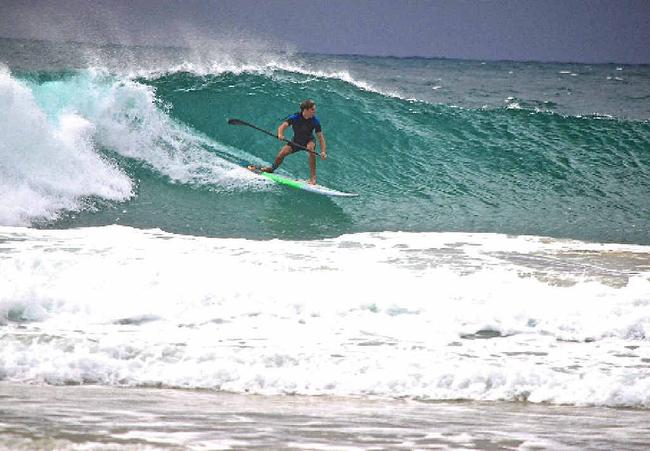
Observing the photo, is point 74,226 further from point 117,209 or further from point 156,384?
point 156,384

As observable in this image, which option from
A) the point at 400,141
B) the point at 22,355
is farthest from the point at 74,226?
the point at 400,141

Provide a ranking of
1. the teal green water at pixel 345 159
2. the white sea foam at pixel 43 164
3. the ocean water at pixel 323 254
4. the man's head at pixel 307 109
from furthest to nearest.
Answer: the man's head at pixel 307 109 → the teal green water at pixel 345 159 → the white sea foam at pixel 43 164 → the ocean water at pixel 323 254

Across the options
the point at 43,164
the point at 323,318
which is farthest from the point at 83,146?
A: the point at 323,318

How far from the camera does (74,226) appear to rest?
10508 mm

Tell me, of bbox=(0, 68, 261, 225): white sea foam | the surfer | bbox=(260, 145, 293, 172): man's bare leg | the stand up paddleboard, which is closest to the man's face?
the surfer

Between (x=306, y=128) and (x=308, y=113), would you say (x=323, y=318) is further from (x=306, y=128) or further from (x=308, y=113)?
(x=306, y=128)

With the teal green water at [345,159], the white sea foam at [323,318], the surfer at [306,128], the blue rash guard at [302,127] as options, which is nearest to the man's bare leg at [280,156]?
the surfer at [306,128]

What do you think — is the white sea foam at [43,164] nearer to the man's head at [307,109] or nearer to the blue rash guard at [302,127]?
the blue rash guard at [302,127]

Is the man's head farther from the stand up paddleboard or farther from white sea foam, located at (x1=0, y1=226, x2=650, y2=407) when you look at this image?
white sea foam, located at (x1=0, y1=226, x2=650, y2=407)

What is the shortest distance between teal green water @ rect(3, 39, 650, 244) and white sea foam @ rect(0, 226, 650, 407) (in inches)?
93.9

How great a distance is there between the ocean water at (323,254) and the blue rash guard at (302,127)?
938 mm

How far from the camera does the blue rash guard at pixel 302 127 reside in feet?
41.3

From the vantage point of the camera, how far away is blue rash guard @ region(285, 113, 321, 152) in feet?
41.3

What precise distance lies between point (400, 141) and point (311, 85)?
3200mm
